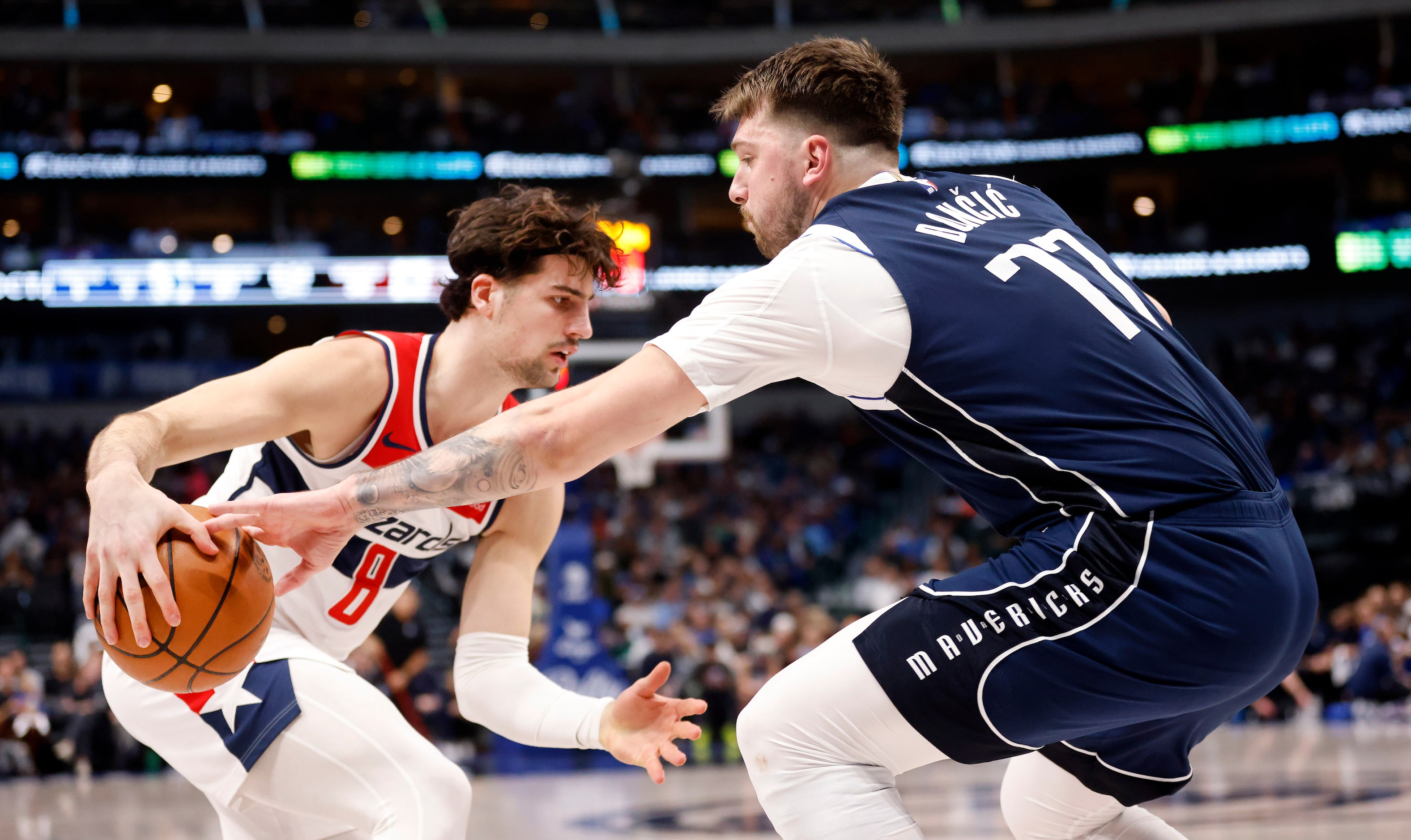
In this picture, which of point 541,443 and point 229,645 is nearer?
point 541,443

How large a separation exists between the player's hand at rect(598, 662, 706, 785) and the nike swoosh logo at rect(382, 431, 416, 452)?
37.5 inches

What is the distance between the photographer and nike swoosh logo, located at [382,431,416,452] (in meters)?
3.32

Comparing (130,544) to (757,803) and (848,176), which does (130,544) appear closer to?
(848,176)

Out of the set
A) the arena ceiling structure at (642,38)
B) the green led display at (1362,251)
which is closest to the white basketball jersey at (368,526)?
the arena ceiling structure at (642,38)

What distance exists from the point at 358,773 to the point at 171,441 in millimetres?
974

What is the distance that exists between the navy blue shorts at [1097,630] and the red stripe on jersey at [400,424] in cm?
159

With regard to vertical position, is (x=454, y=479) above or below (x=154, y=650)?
above

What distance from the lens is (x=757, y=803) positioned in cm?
849

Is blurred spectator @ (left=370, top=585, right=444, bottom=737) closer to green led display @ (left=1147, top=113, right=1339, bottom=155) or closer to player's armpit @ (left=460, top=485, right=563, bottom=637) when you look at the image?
player's armpit @ (left=460, top=485, right=563, bottom=637)

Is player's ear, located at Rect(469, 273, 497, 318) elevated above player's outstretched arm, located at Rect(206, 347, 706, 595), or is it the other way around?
player's ear, located at Rect(469, 273, 497, 318)

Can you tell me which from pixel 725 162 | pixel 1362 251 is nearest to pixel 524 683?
pixel 725 162

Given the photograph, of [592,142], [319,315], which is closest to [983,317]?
[592,142]

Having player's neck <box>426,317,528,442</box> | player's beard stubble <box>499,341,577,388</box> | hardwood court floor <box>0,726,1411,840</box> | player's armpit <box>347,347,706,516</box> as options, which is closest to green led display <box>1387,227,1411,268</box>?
hardwood court floor <box>0,726,1411,840</box>

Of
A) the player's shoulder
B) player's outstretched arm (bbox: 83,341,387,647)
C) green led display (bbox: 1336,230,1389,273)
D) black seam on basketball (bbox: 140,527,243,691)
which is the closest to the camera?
player's outstretched arm (bbox: 83,341,387,647)
